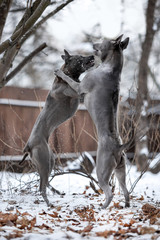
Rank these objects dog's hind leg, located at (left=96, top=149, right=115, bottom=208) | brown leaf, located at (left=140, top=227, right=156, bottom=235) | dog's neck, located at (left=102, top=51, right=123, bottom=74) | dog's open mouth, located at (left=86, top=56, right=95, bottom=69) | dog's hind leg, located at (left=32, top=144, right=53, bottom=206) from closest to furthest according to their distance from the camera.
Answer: brown leaf, located at (left=140, top=227, right=156, bottom=235)
dog's hind leg, located at (left=96, top=149, right=115, bottom=208)
dog's neck, located at (left=102, top=51, right=123, bottom=74)
dog's open mouth, located at (left=86, top=56, right=95, bottom=69)
dog's hind leg, located at (left=32, top=144, right=53, bottom=206)

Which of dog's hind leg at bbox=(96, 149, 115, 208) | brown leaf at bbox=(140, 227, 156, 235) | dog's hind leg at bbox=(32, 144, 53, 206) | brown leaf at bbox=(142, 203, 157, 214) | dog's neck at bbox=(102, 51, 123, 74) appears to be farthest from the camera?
dog's hind leg at bbox=(32, 144, 53, 206)

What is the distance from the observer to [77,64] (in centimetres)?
281

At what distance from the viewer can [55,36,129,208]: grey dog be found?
234 centimetres

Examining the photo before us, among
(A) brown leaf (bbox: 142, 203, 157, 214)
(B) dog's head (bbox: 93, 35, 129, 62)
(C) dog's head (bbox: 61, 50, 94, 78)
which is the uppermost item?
(B) dog's head (bbox: 93, 35, 129, 62)

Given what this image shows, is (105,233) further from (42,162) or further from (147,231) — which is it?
(42,162)

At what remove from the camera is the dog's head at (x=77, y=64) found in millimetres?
2770

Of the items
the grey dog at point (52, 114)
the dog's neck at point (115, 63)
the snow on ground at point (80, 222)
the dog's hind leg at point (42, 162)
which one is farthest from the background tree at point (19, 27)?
the snow on ground at point (80, 222)

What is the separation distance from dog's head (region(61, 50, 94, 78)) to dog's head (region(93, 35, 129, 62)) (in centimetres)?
22

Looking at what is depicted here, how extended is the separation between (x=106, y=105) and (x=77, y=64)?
0.63 m

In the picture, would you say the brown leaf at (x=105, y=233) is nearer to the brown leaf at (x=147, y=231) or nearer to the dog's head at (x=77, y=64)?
the brown leaf at (x=147, y=231)

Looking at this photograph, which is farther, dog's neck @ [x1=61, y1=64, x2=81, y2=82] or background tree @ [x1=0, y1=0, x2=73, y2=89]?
dog's neck @ [x1=61, y1=64, x2=81, y2=82]

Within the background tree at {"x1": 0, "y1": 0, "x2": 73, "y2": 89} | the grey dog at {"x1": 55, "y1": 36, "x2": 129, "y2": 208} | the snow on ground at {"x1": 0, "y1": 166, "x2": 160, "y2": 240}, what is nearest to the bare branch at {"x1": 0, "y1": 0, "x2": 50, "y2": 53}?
the background tree at {"x1": 0, "y1": 0, "x2": 73, "y2": 89}

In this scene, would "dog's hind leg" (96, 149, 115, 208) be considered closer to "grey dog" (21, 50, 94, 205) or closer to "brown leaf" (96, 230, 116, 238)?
"brown leaf" (96, 230, 116, 238)

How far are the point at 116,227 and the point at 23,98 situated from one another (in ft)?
16.5
